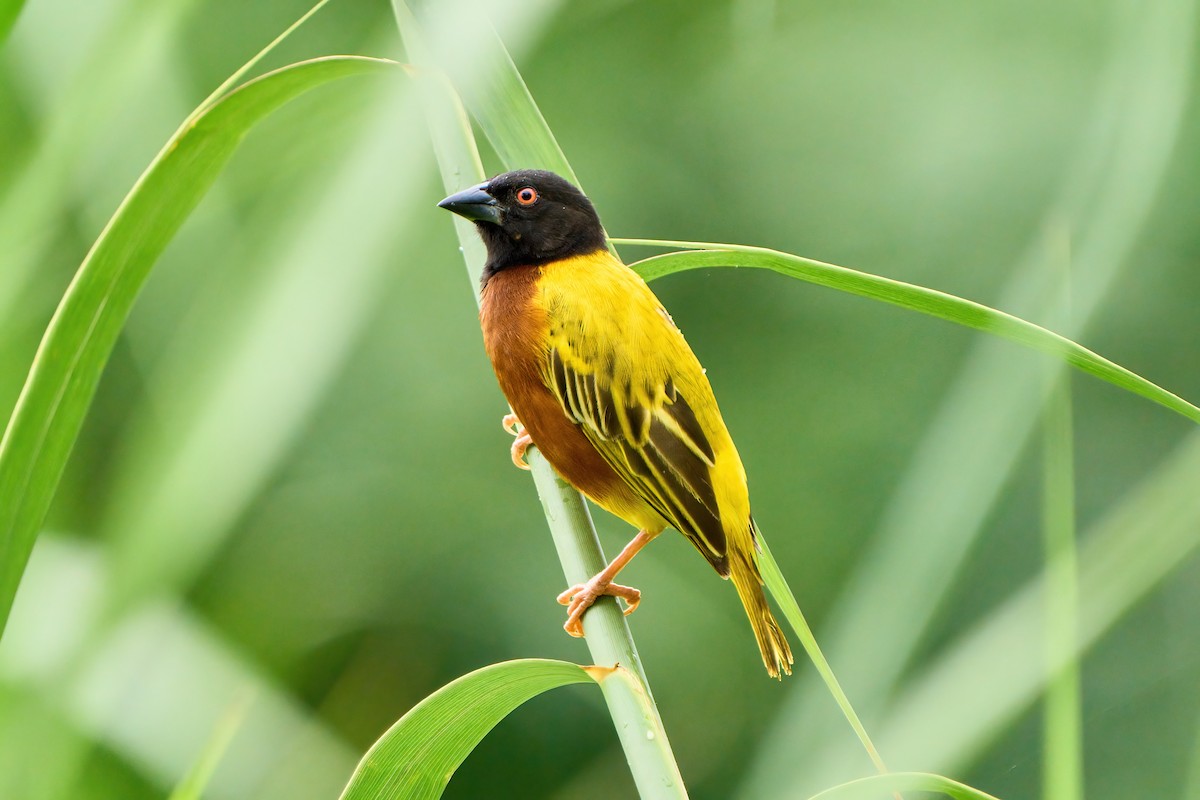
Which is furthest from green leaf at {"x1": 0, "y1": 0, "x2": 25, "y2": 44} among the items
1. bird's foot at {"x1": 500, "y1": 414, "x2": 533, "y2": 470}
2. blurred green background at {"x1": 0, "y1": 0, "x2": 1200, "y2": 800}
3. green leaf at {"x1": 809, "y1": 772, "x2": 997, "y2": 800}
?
bird's foot at {"x1": 500, "y1": 414, "x2": 533, "y2": 470}

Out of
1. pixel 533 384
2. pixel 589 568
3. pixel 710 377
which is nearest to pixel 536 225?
pixel 533 384

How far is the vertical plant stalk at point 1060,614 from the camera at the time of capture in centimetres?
104

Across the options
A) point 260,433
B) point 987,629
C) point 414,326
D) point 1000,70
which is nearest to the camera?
point 260,433

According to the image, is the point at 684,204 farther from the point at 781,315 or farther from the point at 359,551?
the point at 359,551

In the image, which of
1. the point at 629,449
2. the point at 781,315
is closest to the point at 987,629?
the point at 629,449

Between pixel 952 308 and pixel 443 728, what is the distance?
734mm

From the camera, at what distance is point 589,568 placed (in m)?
1.47

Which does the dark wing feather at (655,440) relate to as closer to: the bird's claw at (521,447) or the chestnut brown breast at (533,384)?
the chestnut brown breast at (533,384)

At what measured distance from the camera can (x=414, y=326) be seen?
136 inches

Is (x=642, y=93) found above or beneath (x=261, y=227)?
above

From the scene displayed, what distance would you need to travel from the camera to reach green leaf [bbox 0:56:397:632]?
0.80m

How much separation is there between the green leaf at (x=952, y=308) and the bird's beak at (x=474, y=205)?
0.46m

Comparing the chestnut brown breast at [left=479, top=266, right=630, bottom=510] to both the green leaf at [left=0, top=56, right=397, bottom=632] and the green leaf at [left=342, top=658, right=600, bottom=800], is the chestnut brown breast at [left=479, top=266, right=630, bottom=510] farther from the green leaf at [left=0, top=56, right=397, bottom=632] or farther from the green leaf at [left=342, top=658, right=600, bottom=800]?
the green leaf at [left=0, top=56, right=397, bottom=632]

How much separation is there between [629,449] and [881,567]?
0.56m
